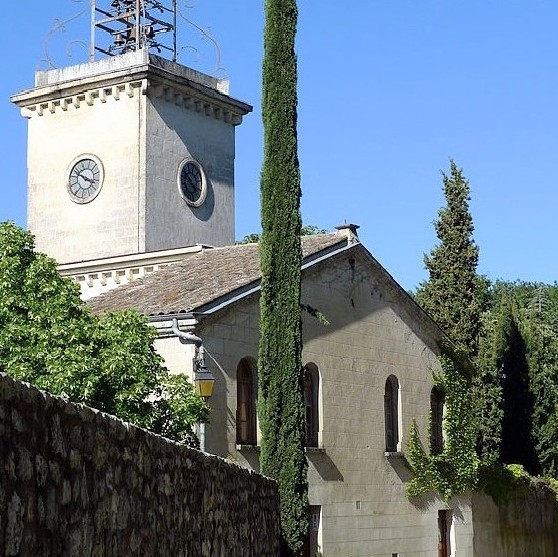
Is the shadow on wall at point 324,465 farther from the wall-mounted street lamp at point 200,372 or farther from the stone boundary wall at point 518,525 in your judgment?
the stone boundary wall at point 518,525

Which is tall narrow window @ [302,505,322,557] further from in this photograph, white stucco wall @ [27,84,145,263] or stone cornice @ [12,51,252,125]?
stone cornice @ [12,51,252,125]

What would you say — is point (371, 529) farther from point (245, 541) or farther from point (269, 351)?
point (245, 541)

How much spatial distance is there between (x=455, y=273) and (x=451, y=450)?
6117mm

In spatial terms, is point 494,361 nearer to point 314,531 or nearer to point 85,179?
point 314,531

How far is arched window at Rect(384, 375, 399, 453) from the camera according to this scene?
27609 mm

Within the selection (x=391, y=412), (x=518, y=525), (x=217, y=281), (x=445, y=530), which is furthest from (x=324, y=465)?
(x=518, y=525)

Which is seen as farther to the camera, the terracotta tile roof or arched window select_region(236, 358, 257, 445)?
arched window select_region(236, 358, 257, 445)

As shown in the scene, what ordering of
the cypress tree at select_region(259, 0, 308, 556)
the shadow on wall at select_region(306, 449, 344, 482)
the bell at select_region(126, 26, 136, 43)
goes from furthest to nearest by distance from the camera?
the bell at select_region(126, 26, 136, 43) → the shadow on wall at select_region(306, 449, 344, 482) → the cypress tree at select_region(259, 0, 308, 556)

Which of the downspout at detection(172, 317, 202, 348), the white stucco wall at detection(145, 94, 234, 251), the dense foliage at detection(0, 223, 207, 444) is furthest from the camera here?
the white stucco wall at detection(145, 94, 234, 251)

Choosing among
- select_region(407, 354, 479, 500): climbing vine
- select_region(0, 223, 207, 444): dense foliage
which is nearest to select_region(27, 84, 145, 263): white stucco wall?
select_region(407, 354, 479, 500): climbing vine

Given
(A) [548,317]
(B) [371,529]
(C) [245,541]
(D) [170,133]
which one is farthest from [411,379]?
(A) [548,317]

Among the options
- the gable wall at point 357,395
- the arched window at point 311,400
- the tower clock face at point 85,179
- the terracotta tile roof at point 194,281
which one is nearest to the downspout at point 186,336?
the terracotta tile roof at point 194,281

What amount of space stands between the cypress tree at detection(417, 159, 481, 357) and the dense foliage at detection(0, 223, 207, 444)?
50.4 ft

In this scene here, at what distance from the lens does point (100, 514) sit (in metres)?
5.44
